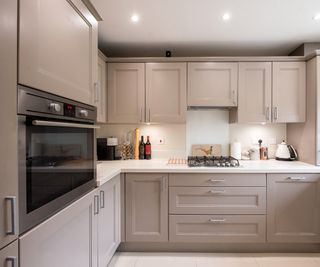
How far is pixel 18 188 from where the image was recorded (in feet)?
2.67

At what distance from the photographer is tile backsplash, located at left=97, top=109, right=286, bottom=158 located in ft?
A: 10.1

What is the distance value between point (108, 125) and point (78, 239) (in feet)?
6.37

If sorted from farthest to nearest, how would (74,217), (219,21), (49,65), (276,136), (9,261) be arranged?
(276,136), (219,21), (74,217), (49,65), (9,261)

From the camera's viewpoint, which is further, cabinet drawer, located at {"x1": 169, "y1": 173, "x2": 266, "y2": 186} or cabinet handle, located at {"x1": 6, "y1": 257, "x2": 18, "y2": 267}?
cabinet drawer, located at {"x1": 169, "y1": 173, "x2": 266, "y2": 186}

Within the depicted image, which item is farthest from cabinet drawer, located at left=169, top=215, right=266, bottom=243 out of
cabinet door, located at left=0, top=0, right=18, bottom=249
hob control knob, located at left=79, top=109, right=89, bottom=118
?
cabinet door, located at left=0, top=0, right=18, bottom=249

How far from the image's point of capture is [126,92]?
281cm

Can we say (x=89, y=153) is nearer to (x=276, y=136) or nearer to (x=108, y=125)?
(x=108, y=125)

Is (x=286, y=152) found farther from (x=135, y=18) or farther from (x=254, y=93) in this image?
(x=135, y=18)

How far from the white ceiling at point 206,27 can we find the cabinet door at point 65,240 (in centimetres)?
158

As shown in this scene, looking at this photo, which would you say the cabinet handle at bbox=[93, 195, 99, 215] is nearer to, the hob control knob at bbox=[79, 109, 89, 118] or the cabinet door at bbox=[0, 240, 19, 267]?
the hob control knob at bbox=[79, 109, 89, 118]

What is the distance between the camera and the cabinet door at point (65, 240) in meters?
0.89

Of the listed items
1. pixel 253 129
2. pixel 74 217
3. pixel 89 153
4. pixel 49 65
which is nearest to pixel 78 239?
pixel 74 217

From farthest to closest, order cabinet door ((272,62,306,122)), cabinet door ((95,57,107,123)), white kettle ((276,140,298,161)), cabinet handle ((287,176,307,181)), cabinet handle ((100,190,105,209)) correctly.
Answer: white kettle ((276,140,298,161)) → cabinet door ((272,62,306,122)) → cabinet door ((95,57,107,123)) → cabinet handle ((287,176,307,181)) → cabinet handle ((100,190,105,209))

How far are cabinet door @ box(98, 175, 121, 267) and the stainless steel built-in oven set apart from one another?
1.36ft
